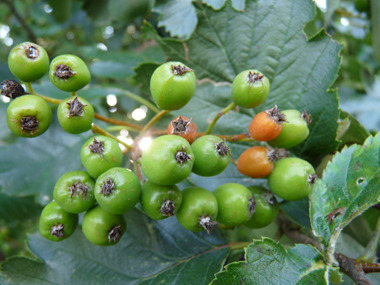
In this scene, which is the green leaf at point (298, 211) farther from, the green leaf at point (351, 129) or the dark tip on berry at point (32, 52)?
the dark tip on berry at point (32, 52)

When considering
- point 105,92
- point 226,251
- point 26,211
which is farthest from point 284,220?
point 26,211

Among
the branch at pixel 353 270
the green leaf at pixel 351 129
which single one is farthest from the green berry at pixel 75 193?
the green leaf at pixel 351 129

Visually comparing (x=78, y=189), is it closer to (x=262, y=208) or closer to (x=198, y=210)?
(x=198, y=210)

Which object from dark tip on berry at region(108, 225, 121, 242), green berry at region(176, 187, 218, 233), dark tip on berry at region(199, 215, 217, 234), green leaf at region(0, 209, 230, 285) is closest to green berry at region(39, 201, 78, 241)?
dark tip on berry at region(108, 225, 121, 242)

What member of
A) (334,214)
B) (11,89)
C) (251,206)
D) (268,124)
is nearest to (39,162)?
(11,89)

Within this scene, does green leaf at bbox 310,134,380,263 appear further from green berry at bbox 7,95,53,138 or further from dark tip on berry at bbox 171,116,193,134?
green berry at bbox 7,95,53,138

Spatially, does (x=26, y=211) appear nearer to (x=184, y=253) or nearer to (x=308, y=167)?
(x=184, y=253)
